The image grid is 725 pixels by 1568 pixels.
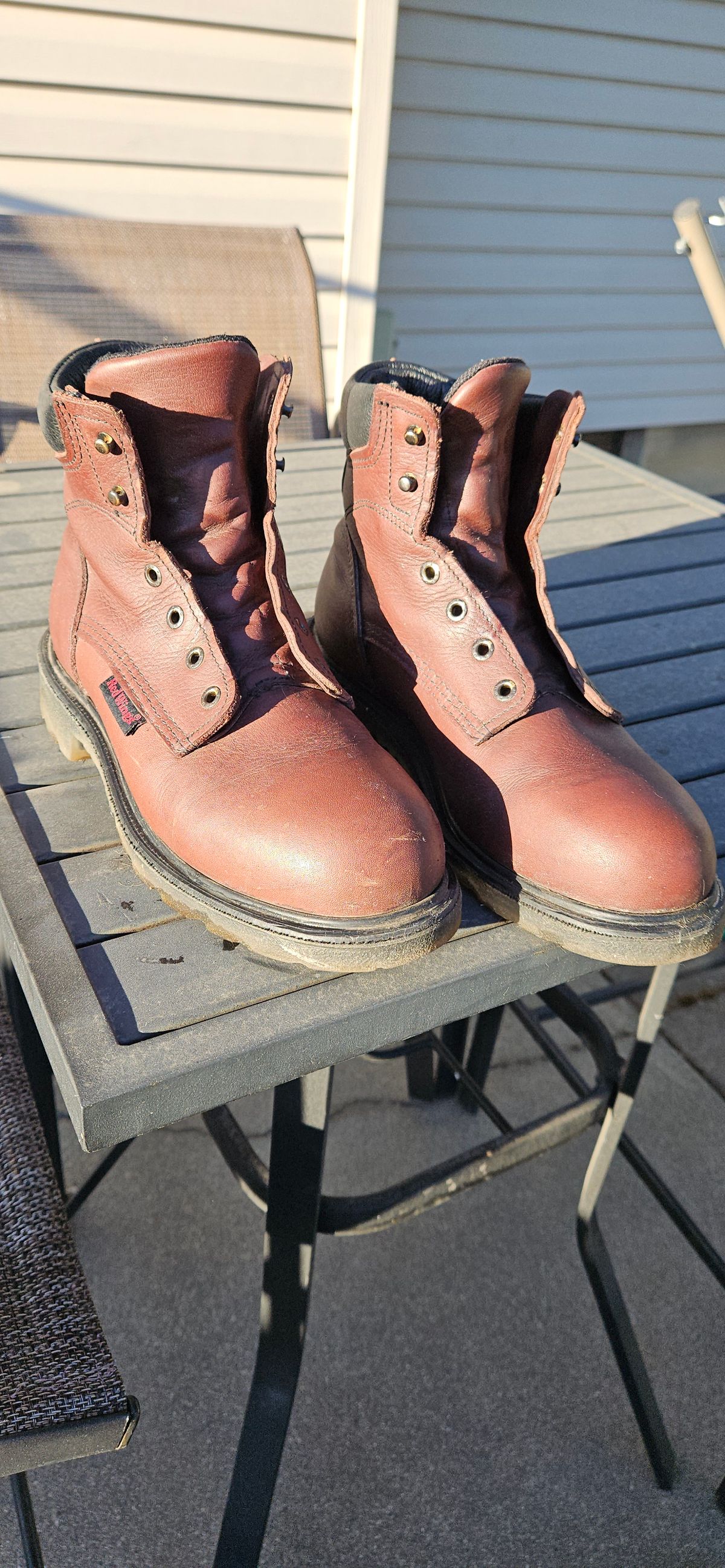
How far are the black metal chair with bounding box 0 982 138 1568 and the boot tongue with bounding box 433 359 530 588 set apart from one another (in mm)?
610

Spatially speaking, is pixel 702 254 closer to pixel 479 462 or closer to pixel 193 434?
pixel 479 462

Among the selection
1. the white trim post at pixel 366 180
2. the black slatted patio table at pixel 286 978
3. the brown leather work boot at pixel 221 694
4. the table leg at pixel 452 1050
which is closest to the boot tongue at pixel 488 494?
the brown leather work boot at pixel 221 694

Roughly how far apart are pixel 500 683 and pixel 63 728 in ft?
1.33

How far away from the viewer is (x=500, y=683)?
88cm

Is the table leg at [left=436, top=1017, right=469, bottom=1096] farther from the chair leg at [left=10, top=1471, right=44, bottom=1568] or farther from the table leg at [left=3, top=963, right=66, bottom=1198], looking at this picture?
the chair leg at [left=10, top=1471, right=44, bottom=1568]

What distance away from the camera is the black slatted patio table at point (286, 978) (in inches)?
28.2

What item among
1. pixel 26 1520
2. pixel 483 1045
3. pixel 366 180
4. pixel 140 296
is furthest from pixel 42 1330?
pixel 366 180

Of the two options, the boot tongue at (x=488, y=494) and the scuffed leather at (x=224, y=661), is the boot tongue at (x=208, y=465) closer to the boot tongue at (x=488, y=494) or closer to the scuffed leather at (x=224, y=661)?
the scuffed leather at (x=224, y=661)

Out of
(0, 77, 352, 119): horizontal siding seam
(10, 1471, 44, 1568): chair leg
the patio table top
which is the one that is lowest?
(10, 1471, 44, 1568): chair leg

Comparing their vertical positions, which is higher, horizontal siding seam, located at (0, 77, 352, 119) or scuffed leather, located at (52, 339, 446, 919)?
horizontal siding seam, located at (0, 77, 352, 119)

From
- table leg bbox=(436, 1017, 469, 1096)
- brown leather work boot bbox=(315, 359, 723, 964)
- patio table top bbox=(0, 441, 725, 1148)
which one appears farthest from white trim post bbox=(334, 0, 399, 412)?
brown leather work boot bbox=(315, 359, 723, 964)

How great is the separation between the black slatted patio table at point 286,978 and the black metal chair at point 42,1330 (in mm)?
151

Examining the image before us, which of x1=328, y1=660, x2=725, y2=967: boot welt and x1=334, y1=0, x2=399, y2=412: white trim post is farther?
x1=334, y1=0, x2=399, y2=412: white trim post

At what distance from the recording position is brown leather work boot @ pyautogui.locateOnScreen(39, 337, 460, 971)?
2.43ft
